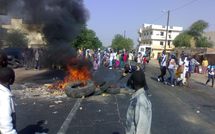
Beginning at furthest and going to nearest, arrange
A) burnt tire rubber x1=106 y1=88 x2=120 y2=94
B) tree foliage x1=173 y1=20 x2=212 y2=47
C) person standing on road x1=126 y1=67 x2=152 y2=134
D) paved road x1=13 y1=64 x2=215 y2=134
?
tree foliage x1=173 y1=20 x2=212 y2=47 < burnt tire rubber x1=106 y1=88 x2=120 y2=94 < paved road x1=13 y1=64 x2=215 y2=134 < person standing on road x1=126 y1=67 x2=152 y2=134

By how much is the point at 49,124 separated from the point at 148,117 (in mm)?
4473

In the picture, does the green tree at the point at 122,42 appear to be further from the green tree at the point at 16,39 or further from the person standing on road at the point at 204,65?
the person standing on road at the point at 204,65

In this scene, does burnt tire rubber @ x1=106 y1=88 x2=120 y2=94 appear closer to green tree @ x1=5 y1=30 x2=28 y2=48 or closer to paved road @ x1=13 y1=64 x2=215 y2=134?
paved road @ x1=13 y1=64 x2=215 y2=134

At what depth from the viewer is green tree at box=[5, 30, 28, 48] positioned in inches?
1492

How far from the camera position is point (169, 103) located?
39.4 feet

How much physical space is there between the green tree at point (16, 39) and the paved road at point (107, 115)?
26.5 m

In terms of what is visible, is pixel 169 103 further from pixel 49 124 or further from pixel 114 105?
pixel 49 124

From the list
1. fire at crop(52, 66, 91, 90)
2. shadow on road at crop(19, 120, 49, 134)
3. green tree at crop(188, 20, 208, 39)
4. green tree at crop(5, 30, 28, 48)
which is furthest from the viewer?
green tree at crop(188, 20, 208, 39)

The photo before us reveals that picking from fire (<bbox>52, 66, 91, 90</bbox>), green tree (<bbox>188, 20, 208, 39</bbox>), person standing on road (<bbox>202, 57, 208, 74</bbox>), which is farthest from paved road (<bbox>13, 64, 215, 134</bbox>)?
green tree (<bbox>188, 20, 208, 39</bbox>)

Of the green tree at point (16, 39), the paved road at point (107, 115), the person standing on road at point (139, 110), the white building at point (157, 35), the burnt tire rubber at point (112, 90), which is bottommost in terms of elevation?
the paved road at point (107, 115)

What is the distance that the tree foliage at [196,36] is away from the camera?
7332 centimetres

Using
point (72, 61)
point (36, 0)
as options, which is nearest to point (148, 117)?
point (72, 61)

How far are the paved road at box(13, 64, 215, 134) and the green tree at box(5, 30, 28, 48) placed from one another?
26549 mm

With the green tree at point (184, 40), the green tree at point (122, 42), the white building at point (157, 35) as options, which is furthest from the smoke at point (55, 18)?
the white building at point (157, 35)
